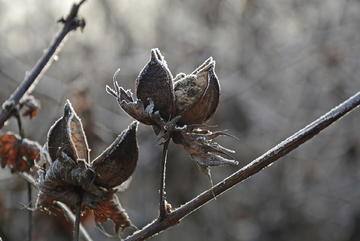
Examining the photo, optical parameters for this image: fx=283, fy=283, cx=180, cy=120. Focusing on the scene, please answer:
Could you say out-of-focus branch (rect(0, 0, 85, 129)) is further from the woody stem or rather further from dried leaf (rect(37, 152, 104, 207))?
the woody stem

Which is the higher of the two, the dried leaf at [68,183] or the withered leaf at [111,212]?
the dried leaf at [68,183]

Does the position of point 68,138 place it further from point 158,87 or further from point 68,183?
point 158,87

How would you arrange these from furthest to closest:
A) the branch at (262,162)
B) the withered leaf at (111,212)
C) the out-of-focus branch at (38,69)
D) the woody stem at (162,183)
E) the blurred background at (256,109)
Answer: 1. the blurred background at (256,109)
2. the out-of-focus branch at (38,69)
3. the withered leaf at (111,212)
4. the woody stem at (162,183)
5. the branch at (262,162)

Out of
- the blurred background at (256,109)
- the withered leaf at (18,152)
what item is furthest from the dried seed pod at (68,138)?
the blurred background at (256,109)

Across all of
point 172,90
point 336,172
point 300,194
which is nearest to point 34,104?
point 172,90

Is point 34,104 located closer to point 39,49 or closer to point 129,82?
point 129,82

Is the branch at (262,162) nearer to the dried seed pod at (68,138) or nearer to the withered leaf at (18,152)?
the dried seed pod at (68,138)

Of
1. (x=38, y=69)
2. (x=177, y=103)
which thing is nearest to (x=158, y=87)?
(x=177, y=103)
